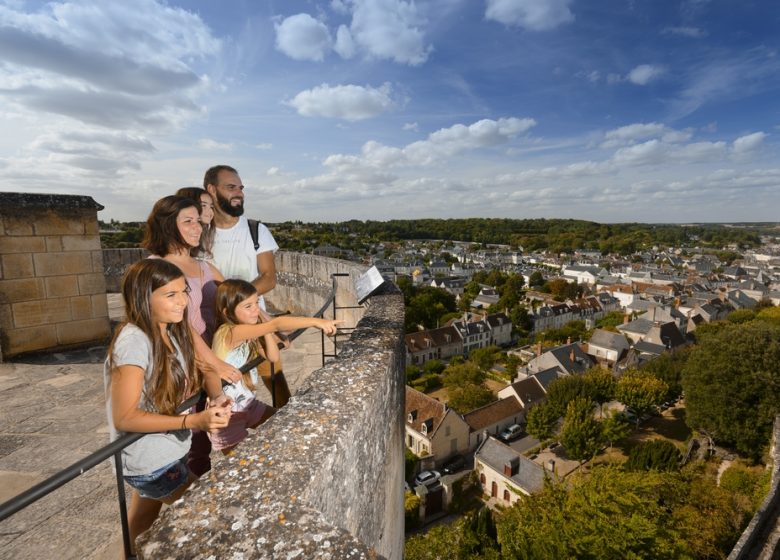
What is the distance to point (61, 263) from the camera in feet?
16.4

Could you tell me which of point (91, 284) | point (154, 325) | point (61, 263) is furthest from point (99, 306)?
point (154, 325)

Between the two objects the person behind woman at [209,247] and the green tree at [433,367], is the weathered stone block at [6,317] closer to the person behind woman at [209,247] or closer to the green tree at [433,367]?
the person behind woman at [209,247]

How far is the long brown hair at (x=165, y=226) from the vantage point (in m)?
2.71

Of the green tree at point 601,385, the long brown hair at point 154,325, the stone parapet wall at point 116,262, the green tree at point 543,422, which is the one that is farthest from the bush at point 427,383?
the long brown hair at point 154,325

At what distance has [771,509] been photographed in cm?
1384

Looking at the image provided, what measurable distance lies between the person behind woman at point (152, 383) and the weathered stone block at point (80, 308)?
3.96 m

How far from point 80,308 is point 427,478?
920 inches

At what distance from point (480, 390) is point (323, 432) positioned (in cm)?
3371

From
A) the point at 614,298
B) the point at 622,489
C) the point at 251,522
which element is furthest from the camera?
the point at 614,298

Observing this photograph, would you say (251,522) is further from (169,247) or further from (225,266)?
(225,266)

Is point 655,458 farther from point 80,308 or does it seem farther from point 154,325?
point 154,325

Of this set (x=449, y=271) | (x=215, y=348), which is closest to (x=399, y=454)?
(x=215, y=348)

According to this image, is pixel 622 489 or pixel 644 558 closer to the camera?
pixel 644 558

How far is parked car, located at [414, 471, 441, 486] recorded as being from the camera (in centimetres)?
2408
